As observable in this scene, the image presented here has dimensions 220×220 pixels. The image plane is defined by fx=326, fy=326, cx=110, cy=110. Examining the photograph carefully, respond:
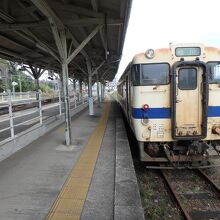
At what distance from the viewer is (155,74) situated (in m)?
7.47

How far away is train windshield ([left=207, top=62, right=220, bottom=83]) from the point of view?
7.31 metres

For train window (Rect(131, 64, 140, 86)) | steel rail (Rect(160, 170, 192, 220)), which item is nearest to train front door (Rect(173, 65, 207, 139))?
train window (Rect(131, 64, 140, 86))

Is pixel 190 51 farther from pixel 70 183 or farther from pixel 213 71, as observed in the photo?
pixel 70 183

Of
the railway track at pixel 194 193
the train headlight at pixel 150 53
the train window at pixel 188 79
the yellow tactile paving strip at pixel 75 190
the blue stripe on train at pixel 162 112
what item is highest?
the train headlight at pixel 150 53

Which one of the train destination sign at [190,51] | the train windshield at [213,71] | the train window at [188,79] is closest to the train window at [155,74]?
the train window at [188,79]

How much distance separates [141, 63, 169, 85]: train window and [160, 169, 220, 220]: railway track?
2193 mm

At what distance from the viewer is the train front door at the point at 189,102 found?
733 cm

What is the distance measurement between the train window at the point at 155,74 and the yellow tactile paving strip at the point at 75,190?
2.19m

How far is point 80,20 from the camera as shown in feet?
29.0

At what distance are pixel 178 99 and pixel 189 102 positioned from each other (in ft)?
0.86

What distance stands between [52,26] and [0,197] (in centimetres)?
470

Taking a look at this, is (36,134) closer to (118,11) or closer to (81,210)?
(118,11)

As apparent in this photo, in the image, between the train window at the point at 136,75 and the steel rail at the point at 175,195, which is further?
the train window at the point at 136,75

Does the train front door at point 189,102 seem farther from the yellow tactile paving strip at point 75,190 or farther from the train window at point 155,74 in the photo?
the yellow tactile paving strip at point 75,190
